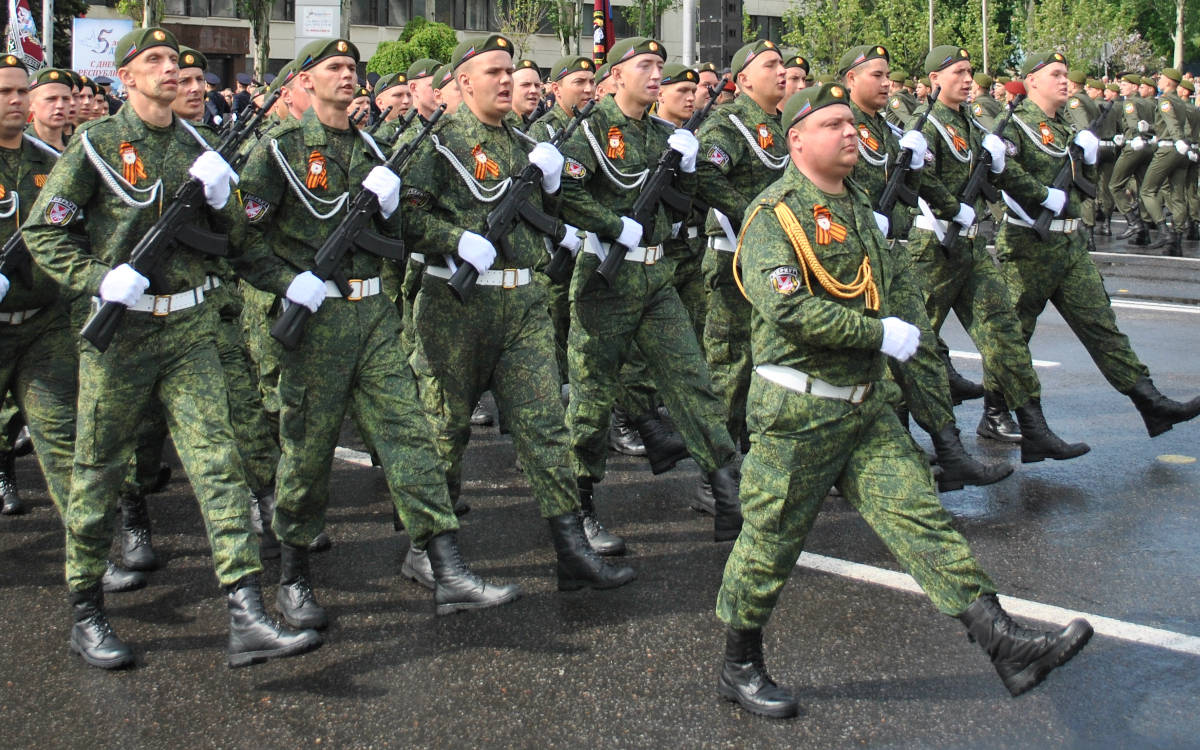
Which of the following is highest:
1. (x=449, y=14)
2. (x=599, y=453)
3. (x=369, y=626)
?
(x=449, y=14)

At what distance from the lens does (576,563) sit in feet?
17.5

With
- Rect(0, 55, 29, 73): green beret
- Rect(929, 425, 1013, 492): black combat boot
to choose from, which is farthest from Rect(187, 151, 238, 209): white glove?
Rect(929, 425, 1013, 492): black combat boot

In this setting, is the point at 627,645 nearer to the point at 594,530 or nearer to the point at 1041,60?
the point at 594,530

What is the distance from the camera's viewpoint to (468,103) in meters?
5.56

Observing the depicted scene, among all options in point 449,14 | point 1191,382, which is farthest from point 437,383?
point 449,14

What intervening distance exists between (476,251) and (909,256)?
264 cm

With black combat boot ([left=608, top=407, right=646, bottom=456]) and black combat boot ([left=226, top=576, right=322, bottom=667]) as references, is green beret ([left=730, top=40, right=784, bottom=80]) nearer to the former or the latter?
black combat boot ([left=608, top=407, right=646, bottom=456])

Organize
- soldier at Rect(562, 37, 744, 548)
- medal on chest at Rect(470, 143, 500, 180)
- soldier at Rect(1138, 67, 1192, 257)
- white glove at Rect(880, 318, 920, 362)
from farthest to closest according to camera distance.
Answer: soldier at Rect(1138, 67, 1192, 257), soldier at Rect(562, 37, 744, 548), medal on chest at Rect(470, 143, 500, 180), white glove at Rect(880, 318, 920, 362)

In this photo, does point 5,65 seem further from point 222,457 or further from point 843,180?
point 843,180

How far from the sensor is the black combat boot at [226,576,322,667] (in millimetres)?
4652

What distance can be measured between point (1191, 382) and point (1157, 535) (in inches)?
136

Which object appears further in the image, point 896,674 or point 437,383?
point 437,383

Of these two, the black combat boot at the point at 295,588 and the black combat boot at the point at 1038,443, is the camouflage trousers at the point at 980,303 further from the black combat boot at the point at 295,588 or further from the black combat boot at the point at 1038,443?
the black combat boot at the point at 295,588

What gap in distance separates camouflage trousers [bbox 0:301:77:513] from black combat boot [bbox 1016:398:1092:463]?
4.42m
